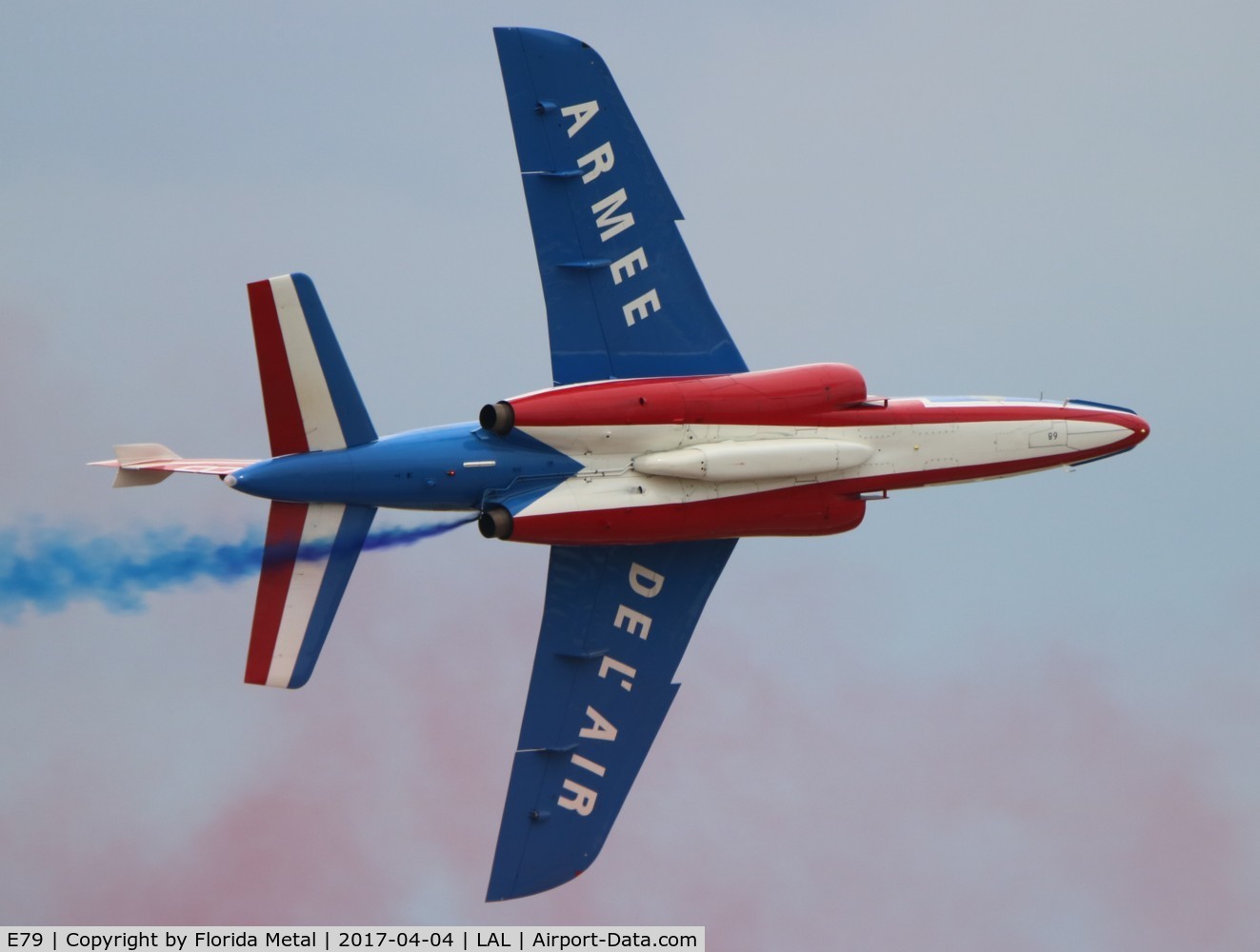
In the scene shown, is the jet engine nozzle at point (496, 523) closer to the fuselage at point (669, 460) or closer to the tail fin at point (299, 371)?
the fuselage at point (669, 460)

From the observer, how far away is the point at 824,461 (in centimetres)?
2981

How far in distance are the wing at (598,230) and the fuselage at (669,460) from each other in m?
0.70

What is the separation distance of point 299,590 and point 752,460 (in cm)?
546

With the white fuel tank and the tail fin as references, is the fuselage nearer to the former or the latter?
the white fuel tank

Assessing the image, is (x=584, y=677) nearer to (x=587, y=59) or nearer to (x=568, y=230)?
(x=568, y=230)

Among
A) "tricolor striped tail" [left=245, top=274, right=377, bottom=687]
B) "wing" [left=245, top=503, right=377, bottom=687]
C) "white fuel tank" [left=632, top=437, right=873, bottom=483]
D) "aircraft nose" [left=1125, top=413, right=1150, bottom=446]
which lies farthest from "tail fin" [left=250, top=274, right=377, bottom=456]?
"aircraft nose" [left=1125, top=413, right=1150, bottom=446]

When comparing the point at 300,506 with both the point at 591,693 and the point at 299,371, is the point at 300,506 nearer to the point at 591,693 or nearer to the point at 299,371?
the point at 299,371

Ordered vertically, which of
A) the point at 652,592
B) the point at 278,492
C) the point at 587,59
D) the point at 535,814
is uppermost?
the point at 587,59

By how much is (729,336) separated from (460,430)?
3.86m

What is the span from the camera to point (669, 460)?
1144 inches

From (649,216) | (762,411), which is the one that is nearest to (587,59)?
(649,216)

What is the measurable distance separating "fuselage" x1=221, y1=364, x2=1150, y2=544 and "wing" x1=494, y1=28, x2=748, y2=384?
701 millimetres

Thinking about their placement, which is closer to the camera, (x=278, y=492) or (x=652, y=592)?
(x=278, y=492)

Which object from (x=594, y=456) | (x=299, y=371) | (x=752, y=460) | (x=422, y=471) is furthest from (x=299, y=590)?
(x=752, y=460)
